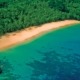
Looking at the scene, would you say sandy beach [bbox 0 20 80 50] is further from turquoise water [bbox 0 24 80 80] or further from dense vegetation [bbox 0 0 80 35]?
turquoise water [bbox 0 24 80 80]

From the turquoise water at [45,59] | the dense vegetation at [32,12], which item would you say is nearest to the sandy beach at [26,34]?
the dense vegetation at [32,12]

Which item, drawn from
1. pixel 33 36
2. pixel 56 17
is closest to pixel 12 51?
pixel 33 36

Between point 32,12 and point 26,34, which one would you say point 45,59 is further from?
Result: point 32,12

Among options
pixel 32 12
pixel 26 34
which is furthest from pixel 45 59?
pixel 32 12

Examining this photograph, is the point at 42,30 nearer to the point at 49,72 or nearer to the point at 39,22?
the point at 39,22

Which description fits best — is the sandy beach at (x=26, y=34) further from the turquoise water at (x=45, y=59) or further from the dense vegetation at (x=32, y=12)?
the turquoise water at (x=45, y=59)

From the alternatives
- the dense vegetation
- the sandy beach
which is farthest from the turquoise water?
the dense vegetation
